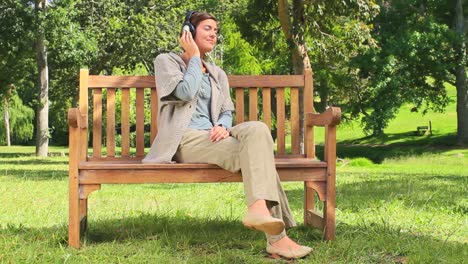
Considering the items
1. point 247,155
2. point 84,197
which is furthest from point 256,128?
point 84,197

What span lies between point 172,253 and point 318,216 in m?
1.26

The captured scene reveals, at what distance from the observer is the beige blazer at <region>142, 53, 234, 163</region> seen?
429cm

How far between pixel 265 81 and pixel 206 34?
29.1 inches

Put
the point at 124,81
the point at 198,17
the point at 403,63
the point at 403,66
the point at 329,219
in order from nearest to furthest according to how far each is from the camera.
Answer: the point at 329,219
the point at 198,17
the point at 124,81
the point at 403,66
the point at 403,63

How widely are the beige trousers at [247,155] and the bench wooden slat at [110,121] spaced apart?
83 cm

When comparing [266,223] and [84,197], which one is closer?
[266,223]

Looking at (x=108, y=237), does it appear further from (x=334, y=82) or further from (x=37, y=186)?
(x=334, y=82)

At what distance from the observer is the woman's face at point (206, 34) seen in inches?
176

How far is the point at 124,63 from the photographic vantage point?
982 inches

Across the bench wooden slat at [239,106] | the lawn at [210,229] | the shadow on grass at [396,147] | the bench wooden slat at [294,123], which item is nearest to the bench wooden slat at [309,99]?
the bench wooden slat at [294,123]

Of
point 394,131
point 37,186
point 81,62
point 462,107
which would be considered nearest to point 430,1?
point 462,107

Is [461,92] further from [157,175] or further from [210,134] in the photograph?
[157,175]

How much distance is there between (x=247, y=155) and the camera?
392 centimetres

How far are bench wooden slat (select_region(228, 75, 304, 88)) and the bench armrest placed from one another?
306 mm
